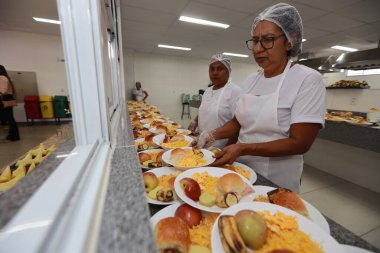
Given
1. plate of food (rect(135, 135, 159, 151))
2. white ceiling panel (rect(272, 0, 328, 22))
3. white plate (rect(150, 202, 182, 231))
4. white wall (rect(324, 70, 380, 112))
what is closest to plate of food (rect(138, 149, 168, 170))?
plate of food (rect(135, 135, 159, 151))

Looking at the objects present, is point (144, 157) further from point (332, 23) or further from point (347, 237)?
point (332, 23)

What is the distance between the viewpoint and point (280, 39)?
103cm

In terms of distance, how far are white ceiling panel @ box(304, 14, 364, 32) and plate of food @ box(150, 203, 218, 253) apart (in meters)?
4.81

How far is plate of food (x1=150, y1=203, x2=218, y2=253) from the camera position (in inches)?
16.8

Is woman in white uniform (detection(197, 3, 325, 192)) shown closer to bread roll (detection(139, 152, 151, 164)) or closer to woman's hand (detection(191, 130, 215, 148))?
woman's hand (detection(191, 130, 215, 148))

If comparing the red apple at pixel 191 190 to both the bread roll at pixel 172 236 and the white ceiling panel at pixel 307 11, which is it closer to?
the bread roll at pixel 172 236

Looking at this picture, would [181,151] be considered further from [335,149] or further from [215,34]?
[215,34]

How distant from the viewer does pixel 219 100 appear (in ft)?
6.09

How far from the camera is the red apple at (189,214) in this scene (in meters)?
0.54

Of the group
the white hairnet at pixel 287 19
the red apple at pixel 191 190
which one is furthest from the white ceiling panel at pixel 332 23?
the red apple at pixel 191 190

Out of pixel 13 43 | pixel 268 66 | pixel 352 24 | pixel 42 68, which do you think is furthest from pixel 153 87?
pixel 268 66

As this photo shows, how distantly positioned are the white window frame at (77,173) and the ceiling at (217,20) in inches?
93.8

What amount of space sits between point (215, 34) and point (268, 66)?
4576 millimetres

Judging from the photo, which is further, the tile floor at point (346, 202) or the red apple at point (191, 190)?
the tile floor at point (346, 202)
